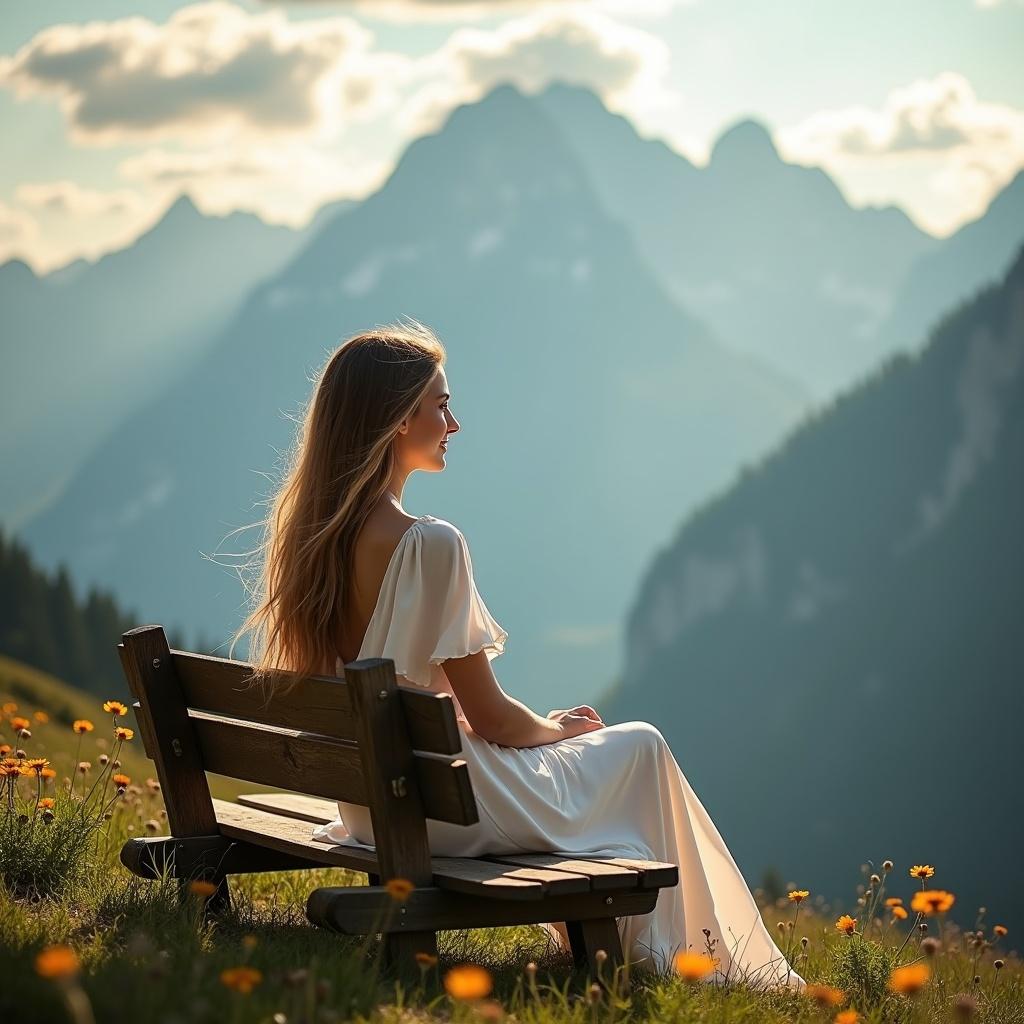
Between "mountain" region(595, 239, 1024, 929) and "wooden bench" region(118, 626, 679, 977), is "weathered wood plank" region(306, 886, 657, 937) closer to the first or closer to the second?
"wooden bench" region(118, 626, 679, 977)

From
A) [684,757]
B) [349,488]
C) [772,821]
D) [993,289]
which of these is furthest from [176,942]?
[993,289]

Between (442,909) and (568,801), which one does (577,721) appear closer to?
(568,801)

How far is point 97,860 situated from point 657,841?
6.73 feet

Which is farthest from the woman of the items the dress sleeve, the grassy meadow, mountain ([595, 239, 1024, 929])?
mountain ([595, 239, 1024, 929])

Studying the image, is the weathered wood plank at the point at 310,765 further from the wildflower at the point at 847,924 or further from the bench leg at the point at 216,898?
the wildflower at the point at 847,924

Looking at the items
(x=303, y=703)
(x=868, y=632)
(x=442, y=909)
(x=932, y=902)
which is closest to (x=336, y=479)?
(x=303, y=703)

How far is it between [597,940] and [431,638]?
0.99 m

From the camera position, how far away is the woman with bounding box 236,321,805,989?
3.96 metres

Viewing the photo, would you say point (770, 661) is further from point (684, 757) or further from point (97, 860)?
point (97, 860)

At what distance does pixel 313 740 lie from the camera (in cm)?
391

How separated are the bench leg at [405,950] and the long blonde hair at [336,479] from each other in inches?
32.9

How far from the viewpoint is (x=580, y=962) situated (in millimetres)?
4125

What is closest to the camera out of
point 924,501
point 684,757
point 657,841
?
point 657,841

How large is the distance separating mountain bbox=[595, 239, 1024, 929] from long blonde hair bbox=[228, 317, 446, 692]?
3627 inches
